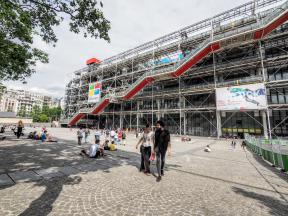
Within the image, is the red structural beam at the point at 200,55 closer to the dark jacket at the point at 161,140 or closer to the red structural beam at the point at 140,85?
the red structural beam at the point at 140,85

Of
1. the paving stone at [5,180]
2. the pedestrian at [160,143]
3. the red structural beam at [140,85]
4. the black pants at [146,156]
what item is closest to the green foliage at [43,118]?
the red structural beam at [140,85]

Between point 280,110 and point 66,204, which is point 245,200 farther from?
point 280,110

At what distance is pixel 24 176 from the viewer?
14.4ft

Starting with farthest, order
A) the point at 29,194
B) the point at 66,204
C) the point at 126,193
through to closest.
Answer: the point at 126,193 < the point at 29,194 < the point at 66,204

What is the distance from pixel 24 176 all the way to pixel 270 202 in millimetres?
6227

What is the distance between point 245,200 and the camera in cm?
339

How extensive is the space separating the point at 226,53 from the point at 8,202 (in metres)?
27.7

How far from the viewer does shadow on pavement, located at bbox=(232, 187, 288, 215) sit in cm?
294

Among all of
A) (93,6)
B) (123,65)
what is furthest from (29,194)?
(123,65)

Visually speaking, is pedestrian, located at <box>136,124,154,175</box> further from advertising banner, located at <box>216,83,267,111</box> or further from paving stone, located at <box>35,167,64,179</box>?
advertising banner, located at <box>216,83,267,111</box>

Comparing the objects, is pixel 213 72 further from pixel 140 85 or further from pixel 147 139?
pixel 147 139

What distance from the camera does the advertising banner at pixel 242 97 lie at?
1716 cm

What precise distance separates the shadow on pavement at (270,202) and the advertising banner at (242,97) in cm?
1687

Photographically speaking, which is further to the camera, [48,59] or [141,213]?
[48,59]
